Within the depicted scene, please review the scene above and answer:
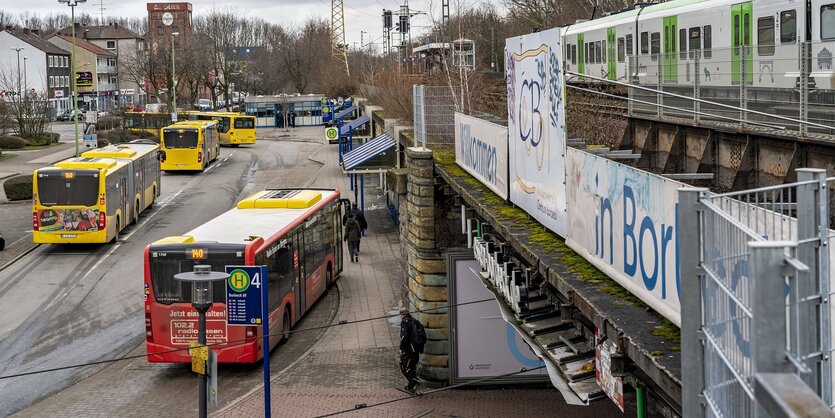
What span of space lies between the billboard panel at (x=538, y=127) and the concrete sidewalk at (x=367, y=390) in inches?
194

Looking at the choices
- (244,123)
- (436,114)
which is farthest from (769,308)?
(244,123)

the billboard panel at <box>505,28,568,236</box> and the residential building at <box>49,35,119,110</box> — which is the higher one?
the residential building at <box>49,35,119,110</box>

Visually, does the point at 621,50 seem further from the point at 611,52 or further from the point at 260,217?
the point at 260,217

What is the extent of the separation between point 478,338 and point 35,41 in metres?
117

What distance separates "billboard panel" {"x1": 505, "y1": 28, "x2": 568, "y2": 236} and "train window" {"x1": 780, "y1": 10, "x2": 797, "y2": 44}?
7028mm

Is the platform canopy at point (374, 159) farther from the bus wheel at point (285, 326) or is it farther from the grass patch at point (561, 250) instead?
the grass patch at point (561, 250)

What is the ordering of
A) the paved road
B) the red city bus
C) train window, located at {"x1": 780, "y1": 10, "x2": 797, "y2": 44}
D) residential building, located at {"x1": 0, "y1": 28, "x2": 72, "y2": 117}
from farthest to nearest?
1. residential building, located at {"x1": 0, "y1": 28, "x2": 72, "y2": 117}
2. the red city bus
3. the paved road
4. train window, located at {"x1": 780, "y1": 10, "x2": 797, "y2": 44}

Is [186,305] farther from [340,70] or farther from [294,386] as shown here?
[340,70]

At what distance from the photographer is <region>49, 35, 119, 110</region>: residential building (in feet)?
441

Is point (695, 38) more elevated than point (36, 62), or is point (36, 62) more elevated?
point (36, 62)

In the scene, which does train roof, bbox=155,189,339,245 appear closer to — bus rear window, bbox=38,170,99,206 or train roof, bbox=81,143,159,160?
bus rear window, bbox=38,170,99,206

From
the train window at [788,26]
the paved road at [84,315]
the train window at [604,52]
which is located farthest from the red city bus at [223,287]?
the train window at [604,52]

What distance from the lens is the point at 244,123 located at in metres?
75.1

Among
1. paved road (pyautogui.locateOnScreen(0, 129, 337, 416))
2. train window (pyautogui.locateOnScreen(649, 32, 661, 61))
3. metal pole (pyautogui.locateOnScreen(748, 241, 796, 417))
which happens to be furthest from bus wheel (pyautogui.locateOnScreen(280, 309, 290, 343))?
metal pole (pyautogui.locateOnScreen(748, 241, 796, 417))
